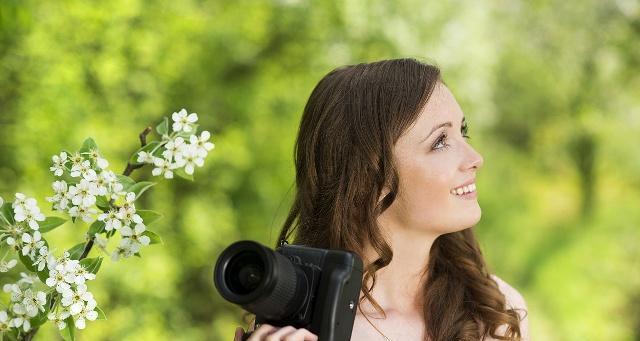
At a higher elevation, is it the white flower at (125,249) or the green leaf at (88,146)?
the green leaf at (88,146)

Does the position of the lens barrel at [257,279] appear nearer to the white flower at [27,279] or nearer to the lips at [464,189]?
the white flower at [27,279]

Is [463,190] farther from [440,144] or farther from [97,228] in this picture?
[97,228]

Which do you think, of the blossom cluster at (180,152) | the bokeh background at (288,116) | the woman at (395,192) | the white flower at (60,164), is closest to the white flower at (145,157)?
the blossom cluster at (180,152)

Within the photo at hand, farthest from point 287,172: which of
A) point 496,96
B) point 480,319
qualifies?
point 480,319

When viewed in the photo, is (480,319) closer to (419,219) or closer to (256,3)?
(419,219)

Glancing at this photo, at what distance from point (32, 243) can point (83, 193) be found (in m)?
0.09

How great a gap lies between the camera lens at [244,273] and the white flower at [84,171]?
0.70 feet

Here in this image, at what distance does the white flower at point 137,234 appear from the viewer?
1.11 m

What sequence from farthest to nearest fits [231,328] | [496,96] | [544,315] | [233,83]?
[496,96] < [544,315] < [231,328] < [233,83]

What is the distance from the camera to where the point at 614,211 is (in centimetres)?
561

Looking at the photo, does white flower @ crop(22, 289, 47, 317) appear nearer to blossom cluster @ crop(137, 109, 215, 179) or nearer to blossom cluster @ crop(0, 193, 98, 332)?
blossom cluster @ crop(0, 193, 98, 332)

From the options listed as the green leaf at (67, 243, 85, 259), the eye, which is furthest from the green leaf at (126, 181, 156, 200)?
the eye

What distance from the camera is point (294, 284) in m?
1.13

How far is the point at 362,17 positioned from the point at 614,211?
2.57 metres
